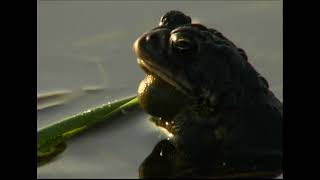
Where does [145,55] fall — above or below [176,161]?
above

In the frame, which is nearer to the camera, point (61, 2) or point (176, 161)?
point (176, 161)

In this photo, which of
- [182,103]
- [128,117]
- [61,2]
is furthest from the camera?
[61,2]

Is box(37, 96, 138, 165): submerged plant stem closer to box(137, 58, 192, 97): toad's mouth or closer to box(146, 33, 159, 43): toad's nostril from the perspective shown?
box(137, 58, 192, 97): toad's mouth

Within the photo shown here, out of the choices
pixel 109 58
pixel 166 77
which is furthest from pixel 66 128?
pixel 109 58

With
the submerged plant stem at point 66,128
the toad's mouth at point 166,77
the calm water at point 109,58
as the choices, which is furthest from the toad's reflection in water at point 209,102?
the submerged plant stem at point 66,128

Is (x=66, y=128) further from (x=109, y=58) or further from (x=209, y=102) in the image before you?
(x=109, y=58)

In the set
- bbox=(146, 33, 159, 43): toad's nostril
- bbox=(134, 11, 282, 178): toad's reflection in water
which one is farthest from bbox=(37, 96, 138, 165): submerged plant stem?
bbox=(146, 33, 159, 43): toad's nostril
